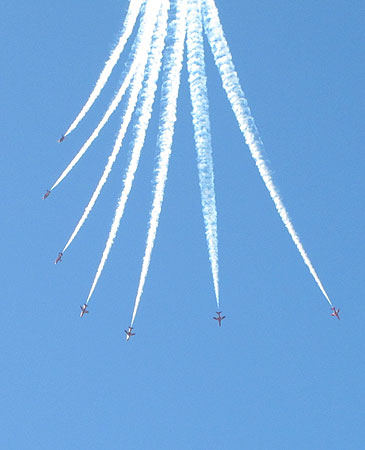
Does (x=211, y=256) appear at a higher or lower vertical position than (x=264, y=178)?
lower

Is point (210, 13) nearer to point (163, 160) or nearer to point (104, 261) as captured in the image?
point (163, 160)

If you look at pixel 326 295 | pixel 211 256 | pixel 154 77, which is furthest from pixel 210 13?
pixel 326 295

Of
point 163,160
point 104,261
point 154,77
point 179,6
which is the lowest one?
point 104,261

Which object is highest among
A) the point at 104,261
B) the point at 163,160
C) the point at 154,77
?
the point at 154,77

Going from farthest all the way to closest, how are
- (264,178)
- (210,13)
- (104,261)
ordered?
1. (104,261)
2. (264,178)
3. (210,13)

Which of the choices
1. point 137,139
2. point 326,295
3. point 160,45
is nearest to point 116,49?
point 160,45

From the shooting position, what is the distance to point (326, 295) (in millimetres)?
34281

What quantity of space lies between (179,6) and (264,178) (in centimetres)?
824

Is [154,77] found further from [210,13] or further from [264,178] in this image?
[264,178]

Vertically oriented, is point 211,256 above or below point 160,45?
below

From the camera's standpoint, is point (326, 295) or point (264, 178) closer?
point (264, 178)

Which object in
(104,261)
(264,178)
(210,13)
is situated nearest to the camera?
(210,13)

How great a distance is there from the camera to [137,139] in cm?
3106

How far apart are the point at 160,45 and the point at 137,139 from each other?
4.27 m
